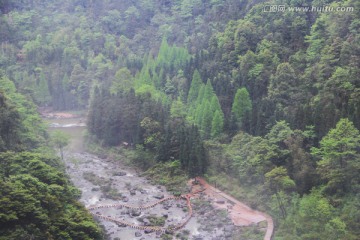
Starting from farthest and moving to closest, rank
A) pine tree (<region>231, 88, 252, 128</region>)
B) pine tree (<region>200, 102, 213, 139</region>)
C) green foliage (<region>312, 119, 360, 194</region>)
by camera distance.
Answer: pine tree (<region>200, 102, 213, 139</region>) → pine tree (<region>231, 88, 252, 128</region>) → green foliage (<region>312, 119, 360, 194</region>)

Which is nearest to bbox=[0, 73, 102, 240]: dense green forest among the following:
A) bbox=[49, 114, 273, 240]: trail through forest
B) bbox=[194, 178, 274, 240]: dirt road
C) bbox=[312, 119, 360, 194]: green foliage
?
bbox=[49, 114, 273, 240]: trail through forest

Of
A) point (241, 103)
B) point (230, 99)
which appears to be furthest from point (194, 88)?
point (241, 103)

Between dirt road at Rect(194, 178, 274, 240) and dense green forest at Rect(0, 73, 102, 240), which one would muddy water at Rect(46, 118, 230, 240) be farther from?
dense green forest at Rect(0, 73, 102, 240)

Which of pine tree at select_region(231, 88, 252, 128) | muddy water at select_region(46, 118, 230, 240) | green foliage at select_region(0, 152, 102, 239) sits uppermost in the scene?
pine tree at select_region(231, 88, 252, 128)

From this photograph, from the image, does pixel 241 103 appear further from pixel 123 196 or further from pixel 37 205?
pixel 37 205

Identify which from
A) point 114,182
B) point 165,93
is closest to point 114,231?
point 114,182

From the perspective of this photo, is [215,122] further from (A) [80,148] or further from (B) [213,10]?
(B) [213,10]
